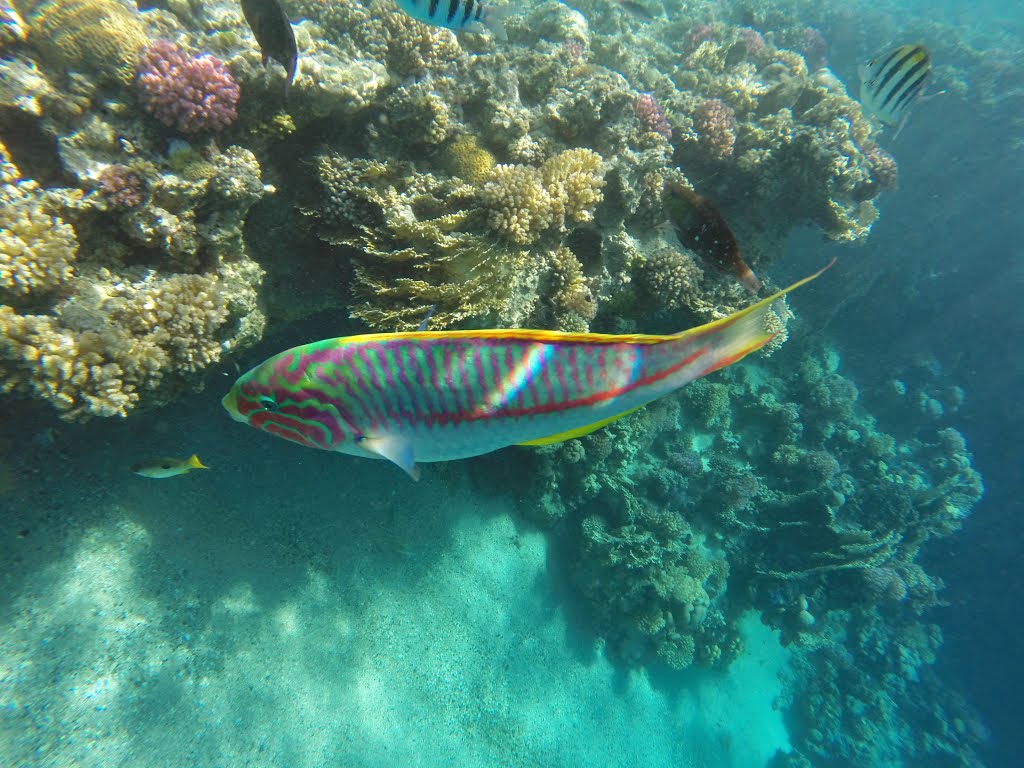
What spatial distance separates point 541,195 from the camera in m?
3.91

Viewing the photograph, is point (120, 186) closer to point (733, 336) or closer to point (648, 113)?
point (733, 336)

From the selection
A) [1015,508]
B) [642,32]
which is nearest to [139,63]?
[642,32]

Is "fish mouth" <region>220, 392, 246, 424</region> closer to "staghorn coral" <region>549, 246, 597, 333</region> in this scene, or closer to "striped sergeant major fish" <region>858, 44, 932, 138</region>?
"staghorn coral" <region>549, 246, 597, 333</region>

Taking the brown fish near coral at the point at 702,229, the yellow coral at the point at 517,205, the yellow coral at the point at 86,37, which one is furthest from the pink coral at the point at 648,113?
the yellow coral at the point at 86,37

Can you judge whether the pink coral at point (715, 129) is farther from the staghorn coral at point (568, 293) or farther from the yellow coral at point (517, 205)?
the yellow coral at point (517, 205)

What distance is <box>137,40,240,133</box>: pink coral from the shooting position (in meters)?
3.06

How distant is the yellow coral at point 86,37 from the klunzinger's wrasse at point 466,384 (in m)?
3.13

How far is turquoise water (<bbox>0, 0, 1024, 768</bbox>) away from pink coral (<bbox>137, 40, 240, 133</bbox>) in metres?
0.05

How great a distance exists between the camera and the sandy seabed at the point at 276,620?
3025 millimetres

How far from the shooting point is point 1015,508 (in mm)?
11492

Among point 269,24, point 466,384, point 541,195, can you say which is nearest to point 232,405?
point 466,384

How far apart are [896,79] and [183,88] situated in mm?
6560

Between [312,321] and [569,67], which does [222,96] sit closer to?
[312,321]

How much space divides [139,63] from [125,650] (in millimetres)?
4193
